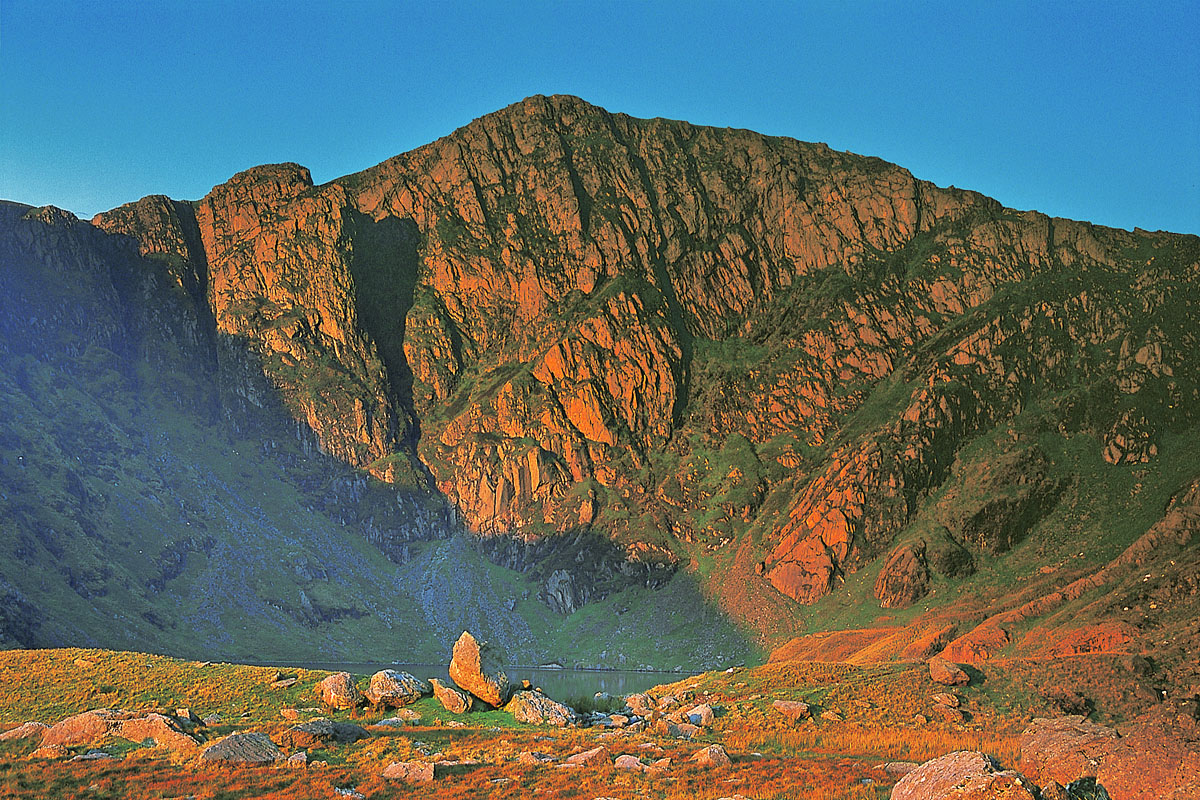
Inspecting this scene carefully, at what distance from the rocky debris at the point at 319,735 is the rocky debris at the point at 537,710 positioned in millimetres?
11156

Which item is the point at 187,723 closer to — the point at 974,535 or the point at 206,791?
the point at 206,791

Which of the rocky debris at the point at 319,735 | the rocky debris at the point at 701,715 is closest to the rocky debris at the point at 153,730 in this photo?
the rocky debris at the point at 319,735

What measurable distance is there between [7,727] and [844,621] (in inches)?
6619

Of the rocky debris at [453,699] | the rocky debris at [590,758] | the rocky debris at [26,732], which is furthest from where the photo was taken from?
the rocky debris at [453,699]

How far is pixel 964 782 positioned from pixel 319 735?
2727cm

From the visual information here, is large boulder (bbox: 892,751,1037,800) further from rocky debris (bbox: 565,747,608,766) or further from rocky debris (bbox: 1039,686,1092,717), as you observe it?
rocky debris (bbox: 1039,686,1092,717)

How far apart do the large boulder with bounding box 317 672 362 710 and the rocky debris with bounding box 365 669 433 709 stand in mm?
752

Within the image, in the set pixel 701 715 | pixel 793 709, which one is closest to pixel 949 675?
pixel 793 709

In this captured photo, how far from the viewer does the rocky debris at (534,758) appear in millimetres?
32756

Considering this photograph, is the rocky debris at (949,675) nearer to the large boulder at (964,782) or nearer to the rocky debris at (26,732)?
the large boulder at (964,782)

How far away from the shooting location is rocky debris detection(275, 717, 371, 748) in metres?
35.9

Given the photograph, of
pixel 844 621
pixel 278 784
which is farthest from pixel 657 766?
pixel 844 621

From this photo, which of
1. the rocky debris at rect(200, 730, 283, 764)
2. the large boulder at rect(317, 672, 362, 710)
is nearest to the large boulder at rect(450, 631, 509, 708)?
the large boulder at rect(317, 672, 362, 710)

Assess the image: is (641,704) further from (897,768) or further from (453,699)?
(897,768)
